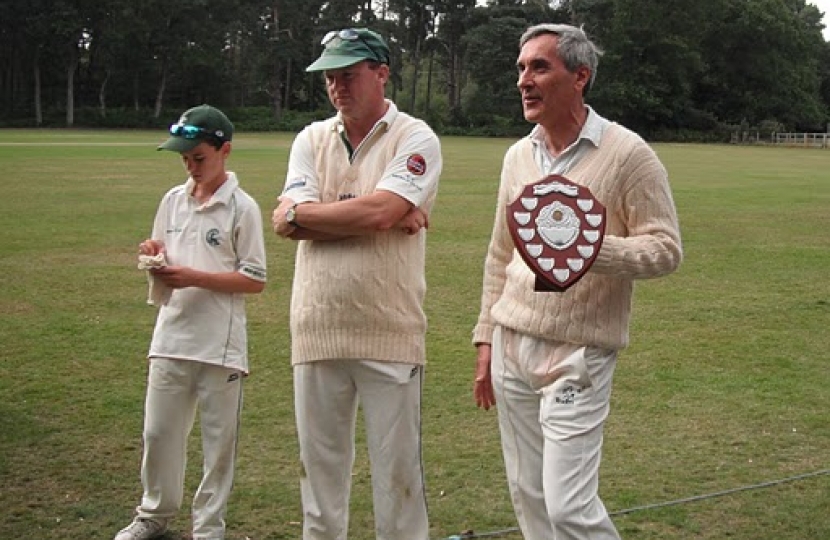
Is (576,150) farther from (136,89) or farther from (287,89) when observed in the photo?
(287,89)

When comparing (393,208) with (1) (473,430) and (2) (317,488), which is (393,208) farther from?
(1) (473,430)

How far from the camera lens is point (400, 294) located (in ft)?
13.9

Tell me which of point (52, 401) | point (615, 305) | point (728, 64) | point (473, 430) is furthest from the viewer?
point (728, 64)

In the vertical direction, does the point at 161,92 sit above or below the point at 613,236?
below

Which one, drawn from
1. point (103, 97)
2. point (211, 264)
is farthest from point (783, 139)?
point (211, 264)

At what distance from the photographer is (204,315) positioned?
484 centimetres

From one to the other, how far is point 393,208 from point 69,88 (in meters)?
73.1

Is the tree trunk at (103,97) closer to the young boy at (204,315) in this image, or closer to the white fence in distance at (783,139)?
the white fence in distance at (783,139)

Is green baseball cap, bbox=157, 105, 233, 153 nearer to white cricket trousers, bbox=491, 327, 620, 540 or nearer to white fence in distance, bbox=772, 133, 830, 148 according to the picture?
white cricket trousers, bbox=491, 327, 620, 540

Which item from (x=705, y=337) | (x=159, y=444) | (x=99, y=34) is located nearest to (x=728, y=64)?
(x=99, y=34)

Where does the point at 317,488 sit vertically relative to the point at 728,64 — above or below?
below

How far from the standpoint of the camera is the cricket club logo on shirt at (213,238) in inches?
191

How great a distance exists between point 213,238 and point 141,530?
54.1 inches

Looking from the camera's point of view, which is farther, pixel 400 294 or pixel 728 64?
pixel 728 64
